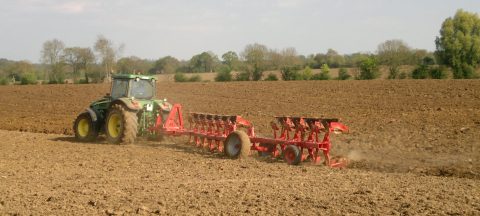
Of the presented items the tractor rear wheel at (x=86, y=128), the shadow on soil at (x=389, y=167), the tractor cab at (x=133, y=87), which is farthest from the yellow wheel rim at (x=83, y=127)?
the shadow on soil at (x=389, y=167)

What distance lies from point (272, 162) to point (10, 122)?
537 inches

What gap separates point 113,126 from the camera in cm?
1298

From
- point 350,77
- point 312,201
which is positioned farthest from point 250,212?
point 350,77

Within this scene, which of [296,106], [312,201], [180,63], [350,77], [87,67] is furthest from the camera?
[180,63]

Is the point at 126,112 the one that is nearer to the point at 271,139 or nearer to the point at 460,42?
the point at 271,139

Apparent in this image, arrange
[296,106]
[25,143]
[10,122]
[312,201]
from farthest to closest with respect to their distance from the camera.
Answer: [296,106] → [10,122] → [25,143] → [312,201]

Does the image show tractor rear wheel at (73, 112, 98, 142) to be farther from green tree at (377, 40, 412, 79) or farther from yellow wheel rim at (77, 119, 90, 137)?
green tree at (377, 40, 412, 79)

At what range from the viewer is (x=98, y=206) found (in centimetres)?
601

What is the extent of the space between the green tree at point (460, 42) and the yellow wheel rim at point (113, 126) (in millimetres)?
35093

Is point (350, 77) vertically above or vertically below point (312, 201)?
above

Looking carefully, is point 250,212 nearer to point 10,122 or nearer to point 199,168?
point 199,168

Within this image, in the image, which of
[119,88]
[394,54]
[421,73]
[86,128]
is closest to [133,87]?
[119,88]

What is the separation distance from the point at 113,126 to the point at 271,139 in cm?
455

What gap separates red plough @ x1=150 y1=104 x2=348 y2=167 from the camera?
973cm
